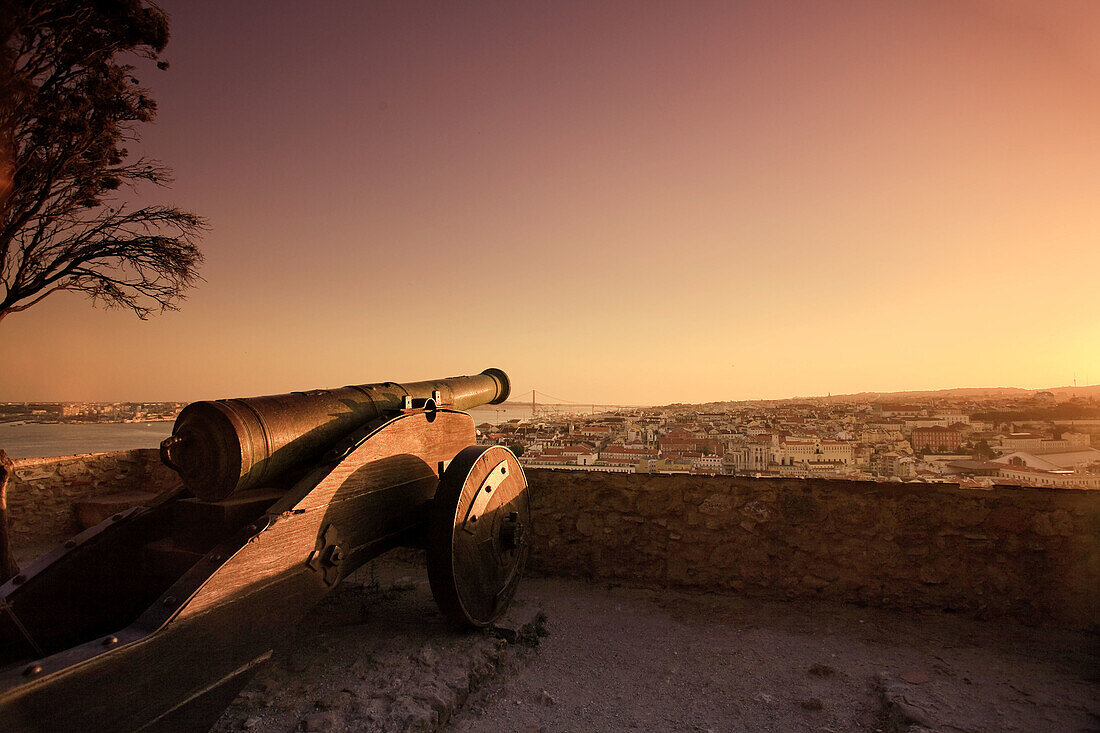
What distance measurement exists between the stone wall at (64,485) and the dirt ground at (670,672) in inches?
219

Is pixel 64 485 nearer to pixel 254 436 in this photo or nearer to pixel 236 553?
pixel 254 436

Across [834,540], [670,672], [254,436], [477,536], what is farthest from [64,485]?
[834,540]

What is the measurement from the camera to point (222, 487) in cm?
288

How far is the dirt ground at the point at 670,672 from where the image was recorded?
3053 mm

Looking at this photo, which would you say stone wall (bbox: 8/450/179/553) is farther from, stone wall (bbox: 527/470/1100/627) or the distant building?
the distant building

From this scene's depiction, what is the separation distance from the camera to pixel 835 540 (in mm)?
4801

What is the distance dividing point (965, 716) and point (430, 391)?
393 cm

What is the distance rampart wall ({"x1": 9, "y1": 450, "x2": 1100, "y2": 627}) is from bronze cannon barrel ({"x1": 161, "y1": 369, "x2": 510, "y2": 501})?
8.70ft

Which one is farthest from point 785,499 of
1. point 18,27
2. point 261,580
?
point 18,27

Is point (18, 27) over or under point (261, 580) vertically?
over

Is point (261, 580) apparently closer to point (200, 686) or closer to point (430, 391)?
point (200, 686)

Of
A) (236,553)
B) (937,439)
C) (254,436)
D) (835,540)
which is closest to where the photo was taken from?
(236,553)

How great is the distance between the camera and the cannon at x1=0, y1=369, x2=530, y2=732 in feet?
7.04

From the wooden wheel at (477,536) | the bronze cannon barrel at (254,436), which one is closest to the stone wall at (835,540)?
the wooden wheel at (477,536)
